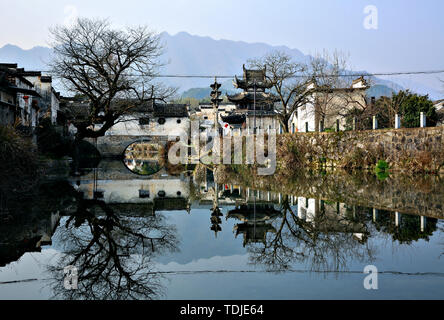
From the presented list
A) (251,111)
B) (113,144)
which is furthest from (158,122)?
(251,111)

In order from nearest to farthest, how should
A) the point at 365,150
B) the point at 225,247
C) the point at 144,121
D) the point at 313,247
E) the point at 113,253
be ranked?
the point at 113,253 < the point at 313,247 < the point at 225,247 < the point at 365,150 < the point at 144,121

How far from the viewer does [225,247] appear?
4.98 metres

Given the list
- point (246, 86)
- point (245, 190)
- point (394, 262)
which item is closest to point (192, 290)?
point (394, 262)

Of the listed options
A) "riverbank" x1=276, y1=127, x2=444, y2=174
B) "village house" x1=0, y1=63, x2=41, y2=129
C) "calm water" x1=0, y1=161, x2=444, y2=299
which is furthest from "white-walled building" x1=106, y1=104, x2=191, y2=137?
"calm water" x1=0, y1=161, x2=444, y2=299

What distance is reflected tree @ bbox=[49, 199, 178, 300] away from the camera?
11.0ft

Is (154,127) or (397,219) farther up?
(154,127)

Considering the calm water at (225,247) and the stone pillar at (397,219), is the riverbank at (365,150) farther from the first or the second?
the stone pillar at (397,219)

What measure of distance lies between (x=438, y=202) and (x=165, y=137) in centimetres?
3687

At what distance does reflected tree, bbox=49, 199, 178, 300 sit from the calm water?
0.04ft

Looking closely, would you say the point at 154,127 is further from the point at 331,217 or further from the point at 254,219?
the point at 331,217

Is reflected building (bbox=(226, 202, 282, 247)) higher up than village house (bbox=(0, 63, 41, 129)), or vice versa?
village house (bbox=(0, 63, 41, 129))

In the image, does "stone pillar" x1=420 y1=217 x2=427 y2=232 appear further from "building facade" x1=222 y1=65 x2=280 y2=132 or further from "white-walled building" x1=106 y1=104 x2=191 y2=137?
"white-walled building" x1=106 y1=104 x2=191 y2=137

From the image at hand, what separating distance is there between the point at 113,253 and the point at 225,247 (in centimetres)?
136
